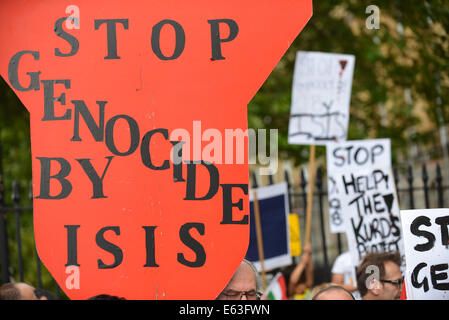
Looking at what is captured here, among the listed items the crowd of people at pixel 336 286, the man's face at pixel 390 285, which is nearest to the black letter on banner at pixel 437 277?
the crowd of people at pixel 336 286

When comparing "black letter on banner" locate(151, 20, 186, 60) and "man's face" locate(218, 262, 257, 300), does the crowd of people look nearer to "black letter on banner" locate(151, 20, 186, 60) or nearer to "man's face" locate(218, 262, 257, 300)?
"man's face" locate(218, 262, 257, 300)

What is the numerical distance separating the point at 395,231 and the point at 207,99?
2.23m

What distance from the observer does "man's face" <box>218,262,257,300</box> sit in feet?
7.29

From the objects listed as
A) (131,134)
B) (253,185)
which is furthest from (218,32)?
(253,185)

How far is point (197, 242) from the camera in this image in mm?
1977

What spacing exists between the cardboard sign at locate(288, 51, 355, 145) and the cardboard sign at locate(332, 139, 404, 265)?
0.61 meters

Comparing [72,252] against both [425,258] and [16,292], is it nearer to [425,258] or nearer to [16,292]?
[16,292]

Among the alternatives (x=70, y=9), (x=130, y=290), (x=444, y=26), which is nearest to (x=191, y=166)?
(x=130, y=290)

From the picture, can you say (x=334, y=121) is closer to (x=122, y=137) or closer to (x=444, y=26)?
(x=444, y=26)

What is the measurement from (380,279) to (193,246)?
1.34 m

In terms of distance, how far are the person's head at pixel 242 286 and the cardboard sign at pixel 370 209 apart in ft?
4.54

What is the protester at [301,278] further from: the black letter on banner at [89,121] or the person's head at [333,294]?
the black letter on banner at [89,121]

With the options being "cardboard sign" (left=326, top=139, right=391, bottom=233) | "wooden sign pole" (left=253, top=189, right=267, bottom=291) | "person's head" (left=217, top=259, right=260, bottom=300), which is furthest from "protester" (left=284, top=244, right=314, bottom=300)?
"person's head" (left=217, top=259, right=260, bottom=300)
